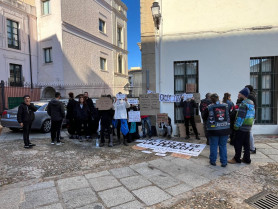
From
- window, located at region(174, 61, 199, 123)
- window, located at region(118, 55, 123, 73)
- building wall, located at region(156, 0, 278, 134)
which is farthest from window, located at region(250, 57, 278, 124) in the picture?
window, located at region(118, 55, 123, 73)

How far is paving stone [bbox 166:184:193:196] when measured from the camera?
128 inches

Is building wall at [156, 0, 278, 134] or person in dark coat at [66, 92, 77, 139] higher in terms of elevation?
building wall at [156, 0, 278, 134]

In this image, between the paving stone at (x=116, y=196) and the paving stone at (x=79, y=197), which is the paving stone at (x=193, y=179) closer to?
the paving stone at (x=116, y=196)

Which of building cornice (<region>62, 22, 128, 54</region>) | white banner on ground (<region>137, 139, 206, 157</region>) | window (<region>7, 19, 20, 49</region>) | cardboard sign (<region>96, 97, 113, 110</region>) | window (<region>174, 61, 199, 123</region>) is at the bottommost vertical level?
white banner on ground (<region>137, 139, 206, 157</region>)

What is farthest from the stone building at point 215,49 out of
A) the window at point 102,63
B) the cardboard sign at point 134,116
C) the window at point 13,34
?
the window at point 102,63

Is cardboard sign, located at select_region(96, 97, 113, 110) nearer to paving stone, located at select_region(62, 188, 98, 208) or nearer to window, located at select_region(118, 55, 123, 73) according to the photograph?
paving stone, located at select_region(62, 188, 98, 208)

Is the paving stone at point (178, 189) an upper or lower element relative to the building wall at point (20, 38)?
lower

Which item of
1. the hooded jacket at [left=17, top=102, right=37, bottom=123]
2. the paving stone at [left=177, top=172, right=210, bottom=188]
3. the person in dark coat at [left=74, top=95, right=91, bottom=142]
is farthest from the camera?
the person in dark coat at [left=74, top=95, right=91, bottom=142]

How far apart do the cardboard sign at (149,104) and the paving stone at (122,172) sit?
2.96 meters

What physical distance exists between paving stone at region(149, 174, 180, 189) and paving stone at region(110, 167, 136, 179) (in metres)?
0.52

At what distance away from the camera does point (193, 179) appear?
3.74m

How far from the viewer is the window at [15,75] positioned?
51.9ft

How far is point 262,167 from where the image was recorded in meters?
4.30

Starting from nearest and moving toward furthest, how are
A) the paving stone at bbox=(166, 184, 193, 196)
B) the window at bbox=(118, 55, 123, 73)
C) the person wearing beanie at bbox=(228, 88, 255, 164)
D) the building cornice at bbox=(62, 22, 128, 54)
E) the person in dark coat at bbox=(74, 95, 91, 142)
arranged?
1. the paving stone at bbox=(166, 184, 193, 196)
2. the person wearing beanie at bbox=(228, 88, 255, 164)
3. the person in dark coat at bbox=(74, 95, 91, 142)
4. the building cornice at bbox=(62, 22, 128, 54)
5. the window at bbox=(118, 55, 123, 73)
